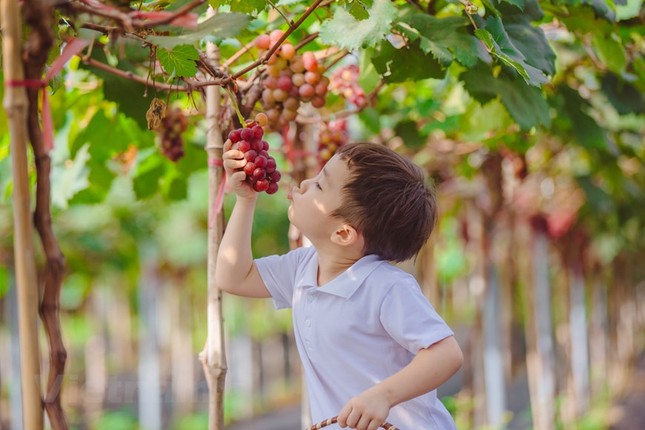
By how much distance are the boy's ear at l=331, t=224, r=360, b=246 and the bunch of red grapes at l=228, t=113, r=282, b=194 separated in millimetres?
175

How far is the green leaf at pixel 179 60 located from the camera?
1.55 metres

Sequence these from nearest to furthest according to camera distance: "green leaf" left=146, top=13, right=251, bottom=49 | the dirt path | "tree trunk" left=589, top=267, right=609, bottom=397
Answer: "green leaf" left=146, top=13, right=251, bottom=49
the dirt path
"tree trunk" left=589, top=267, right=609, bottom=397

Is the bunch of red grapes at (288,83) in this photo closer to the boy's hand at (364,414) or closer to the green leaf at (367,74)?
the green leaf at (367,74)

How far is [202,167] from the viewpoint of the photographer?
3.03 meters

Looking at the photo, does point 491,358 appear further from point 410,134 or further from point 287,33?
point 287,33

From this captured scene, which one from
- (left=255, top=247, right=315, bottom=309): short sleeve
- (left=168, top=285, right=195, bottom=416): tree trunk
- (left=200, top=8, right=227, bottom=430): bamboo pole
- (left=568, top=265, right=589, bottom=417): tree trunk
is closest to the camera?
(left=200, top=8, right=227, bottom=430): bamboo pole

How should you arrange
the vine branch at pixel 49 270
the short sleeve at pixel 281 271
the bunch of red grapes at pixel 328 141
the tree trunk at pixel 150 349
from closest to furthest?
the vine branch at pixel 49 270
the short sleeve at pixel 281 271
the bunch of red grapes at pixel 328 141
the tree trunk at pixel 150 349


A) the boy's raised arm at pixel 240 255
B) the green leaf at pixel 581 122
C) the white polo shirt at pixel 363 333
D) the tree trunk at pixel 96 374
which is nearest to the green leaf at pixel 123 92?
the boy's raised arm at pixel 240 255

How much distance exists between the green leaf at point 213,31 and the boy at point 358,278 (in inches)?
9.9

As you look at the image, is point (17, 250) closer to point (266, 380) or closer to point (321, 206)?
point (321, 206)

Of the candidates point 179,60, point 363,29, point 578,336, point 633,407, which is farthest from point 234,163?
point 633,407

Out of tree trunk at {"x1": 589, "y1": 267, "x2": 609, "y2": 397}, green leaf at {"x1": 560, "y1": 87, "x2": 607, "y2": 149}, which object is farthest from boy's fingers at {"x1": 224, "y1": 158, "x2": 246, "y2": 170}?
tree trunk at {"x1": 589, "y1": 267, "x2": 609, "y2": 397}

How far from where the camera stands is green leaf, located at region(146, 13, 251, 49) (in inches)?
55.2

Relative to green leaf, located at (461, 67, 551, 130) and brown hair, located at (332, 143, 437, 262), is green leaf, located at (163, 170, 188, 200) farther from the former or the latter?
brown hair, located at (332, 143, 437, 262)
